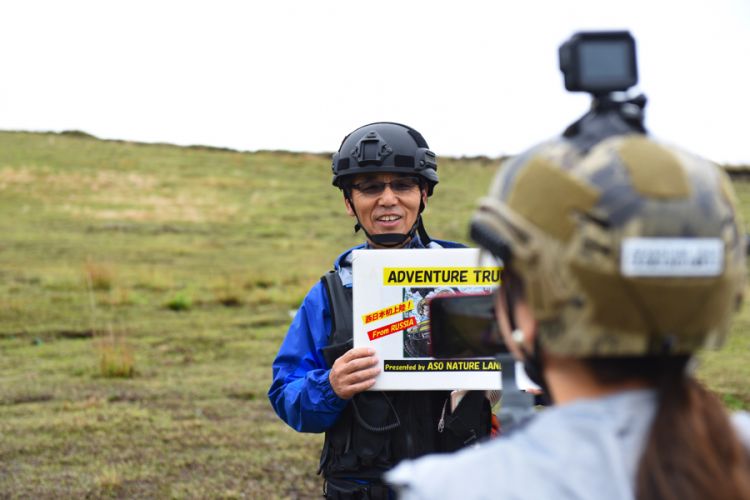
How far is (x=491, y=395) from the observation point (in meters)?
3.06

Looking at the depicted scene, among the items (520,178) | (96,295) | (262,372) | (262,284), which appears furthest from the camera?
(262,284)

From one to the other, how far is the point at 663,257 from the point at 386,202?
204 cm

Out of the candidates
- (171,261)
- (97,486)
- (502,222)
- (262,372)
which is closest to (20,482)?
(97,486)

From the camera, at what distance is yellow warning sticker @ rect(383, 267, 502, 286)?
9.45 ft

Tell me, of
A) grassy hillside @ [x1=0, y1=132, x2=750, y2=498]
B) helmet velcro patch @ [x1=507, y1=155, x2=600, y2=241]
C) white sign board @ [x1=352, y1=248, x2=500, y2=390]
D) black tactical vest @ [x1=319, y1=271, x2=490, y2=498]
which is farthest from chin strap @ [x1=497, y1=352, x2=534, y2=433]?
grassy hillside @ [x1=0, y1=132, x2=750, y2=498]

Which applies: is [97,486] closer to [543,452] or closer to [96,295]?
[543,452]

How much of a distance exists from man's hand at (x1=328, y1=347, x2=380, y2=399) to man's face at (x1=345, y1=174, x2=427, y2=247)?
583 mm

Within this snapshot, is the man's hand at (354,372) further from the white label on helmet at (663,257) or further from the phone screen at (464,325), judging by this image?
the white label on helmet at (663,257)

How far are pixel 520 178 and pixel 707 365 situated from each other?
33.6 feet

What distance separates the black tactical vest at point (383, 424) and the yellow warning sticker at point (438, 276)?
0.21 metres

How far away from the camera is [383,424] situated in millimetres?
2957

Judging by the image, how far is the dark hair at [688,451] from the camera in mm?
1202

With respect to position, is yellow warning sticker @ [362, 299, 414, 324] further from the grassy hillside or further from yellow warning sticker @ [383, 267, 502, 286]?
the grassy hillside

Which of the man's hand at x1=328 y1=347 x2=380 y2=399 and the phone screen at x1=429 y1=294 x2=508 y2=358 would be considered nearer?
the phone screen at x1=429 y1=294 x2=508 y2=358
